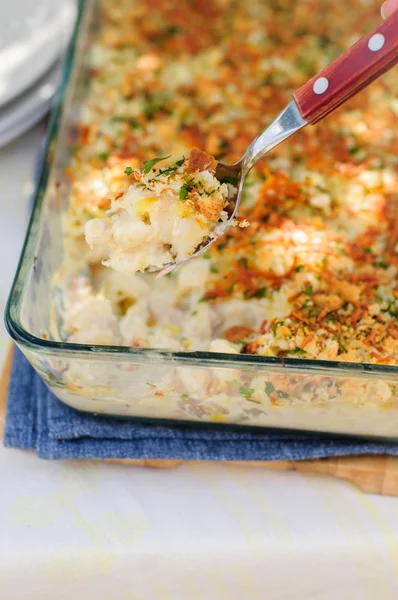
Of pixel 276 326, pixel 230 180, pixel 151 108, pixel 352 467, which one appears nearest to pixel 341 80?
pixel 230 180

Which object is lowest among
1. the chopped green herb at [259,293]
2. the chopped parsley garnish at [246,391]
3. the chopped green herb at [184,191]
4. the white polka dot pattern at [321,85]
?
the chopped parsley garnish at [246,391]

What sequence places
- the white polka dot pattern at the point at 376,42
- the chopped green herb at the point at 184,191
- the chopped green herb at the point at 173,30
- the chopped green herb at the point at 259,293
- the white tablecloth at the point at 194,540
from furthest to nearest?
the chopped green herb at the point at 173,30
the chopped green herb at the point at 259,293
the white tablecloth at the point at 194,540
the chopped green herb at the point at 184,191
the white polka dot pattern at the point at 376,42

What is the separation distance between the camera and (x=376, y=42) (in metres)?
1.03

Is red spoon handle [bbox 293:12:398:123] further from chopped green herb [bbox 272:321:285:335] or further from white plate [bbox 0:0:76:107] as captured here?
white plate [bbox 0:0:76:107]

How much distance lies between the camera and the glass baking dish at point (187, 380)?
1.13 meters

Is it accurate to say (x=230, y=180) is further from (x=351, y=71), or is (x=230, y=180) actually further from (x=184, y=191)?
(x=351, y=71)

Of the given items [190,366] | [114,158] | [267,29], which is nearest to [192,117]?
[114,158]

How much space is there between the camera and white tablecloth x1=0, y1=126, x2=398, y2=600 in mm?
1245

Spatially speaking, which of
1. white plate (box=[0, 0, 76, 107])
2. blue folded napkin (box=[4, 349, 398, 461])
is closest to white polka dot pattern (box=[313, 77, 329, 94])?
blue folded napkin (box=[4, 349, 398, 461])

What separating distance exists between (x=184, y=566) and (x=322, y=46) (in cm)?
142

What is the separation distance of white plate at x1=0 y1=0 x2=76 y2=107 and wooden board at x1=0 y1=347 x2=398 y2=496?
0.93m

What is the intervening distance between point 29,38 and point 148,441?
1120mm

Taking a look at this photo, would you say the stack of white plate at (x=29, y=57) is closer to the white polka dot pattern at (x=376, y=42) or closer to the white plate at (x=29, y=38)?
the white plate at (x=29, y=38)

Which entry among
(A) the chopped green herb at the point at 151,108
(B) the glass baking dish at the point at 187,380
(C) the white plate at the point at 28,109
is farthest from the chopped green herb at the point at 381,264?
(C) the white plate at the point at 28,109
